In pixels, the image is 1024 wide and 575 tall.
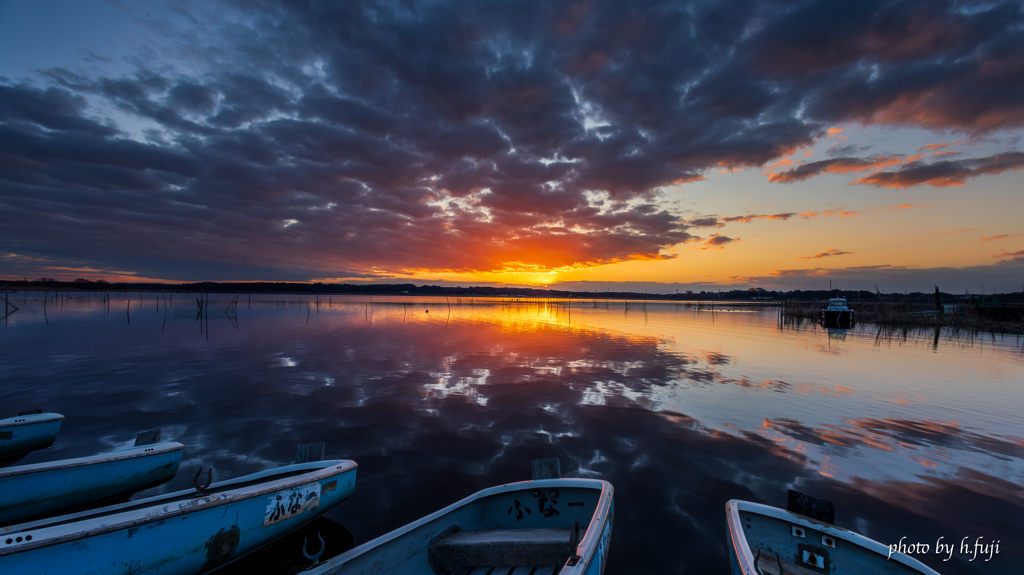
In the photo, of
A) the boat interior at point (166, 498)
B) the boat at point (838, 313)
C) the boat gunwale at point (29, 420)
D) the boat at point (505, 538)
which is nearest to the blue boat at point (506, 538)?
the boat at point (505, 538)

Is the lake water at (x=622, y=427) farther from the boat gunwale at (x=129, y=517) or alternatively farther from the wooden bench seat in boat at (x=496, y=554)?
the boat gunwale at (x=129, y=517)

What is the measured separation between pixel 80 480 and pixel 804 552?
30.6ft

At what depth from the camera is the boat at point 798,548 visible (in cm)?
378

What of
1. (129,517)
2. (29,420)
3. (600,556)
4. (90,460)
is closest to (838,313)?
(600,556)

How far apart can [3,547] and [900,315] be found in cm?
6288

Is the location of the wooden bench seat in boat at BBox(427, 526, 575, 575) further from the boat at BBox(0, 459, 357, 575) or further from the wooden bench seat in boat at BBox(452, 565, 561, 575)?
the boat at BBox(0, 459, 357, 575)

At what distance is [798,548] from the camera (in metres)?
4.28

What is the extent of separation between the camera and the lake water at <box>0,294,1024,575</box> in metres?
5.95

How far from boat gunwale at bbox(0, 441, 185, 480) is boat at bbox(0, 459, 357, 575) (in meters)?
1.44

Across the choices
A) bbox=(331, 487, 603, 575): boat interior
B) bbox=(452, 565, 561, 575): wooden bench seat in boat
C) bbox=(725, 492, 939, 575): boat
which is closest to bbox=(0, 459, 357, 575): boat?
bbox=(331, 487, 603, 575): boat interior

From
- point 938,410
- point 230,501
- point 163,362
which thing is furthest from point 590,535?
point 163,362

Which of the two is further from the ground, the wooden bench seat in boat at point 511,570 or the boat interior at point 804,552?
the boat interior at point 804,552

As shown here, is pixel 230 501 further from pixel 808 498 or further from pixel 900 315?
pixel 900 315

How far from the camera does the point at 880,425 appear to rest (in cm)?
988
